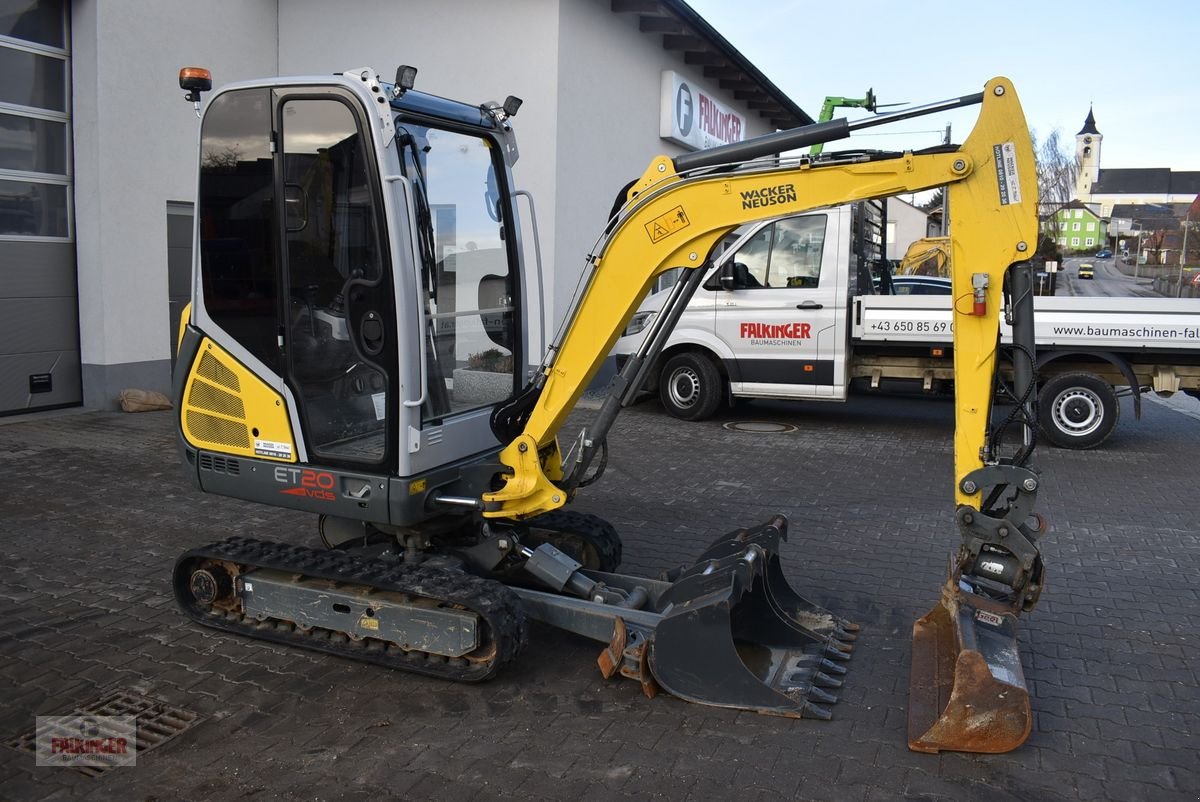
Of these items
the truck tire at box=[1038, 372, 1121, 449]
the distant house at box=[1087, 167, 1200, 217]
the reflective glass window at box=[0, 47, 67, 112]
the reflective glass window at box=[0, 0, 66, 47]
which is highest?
the distant house at box=[1087, 167, 1200, 217]

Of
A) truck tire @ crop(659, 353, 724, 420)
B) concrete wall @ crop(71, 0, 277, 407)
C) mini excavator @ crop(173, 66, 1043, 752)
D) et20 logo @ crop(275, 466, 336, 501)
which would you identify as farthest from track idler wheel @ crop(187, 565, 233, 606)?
truck tire @ crop(659, 353, 724, 420)

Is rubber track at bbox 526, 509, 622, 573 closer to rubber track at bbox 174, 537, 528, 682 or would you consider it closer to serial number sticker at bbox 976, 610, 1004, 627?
Result: rubber track at bbox 174, 537, 528, 682

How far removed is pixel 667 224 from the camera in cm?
465

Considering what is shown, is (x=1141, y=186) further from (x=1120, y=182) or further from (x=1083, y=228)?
(x=1083, y=228)

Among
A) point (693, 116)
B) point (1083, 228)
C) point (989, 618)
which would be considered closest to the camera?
point (989, 618)

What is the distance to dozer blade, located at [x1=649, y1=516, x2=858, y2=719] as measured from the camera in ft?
14.1

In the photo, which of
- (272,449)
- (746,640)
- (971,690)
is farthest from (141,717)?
(971,690)

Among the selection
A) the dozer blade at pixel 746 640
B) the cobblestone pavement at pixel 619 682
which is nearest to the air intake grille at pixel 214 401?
the cobblestone pavement at pixel 619 682

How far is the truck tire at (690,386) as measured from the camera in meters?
12.1

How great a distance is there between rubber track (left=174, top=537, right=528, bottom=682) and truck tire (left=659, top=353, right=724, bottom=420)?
24.4ft

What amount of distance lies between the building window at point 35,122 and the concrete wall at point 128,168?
0.18 m

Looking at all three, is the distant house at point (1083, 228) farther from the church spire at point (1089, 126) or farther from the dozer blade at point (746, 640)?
the dozer blade at point (746, 640)

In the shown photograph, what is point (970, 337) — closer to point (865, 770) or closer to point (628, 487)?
point (865, 770)

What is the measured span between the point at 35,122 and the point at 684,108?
9743 millimetres
